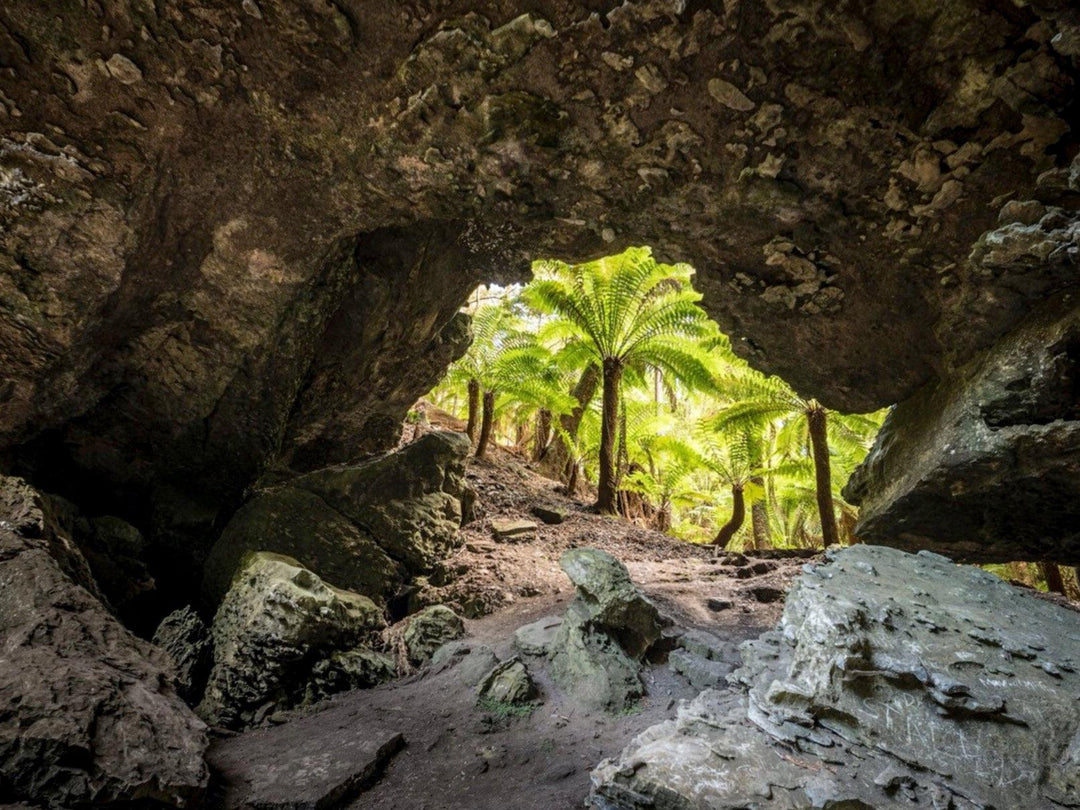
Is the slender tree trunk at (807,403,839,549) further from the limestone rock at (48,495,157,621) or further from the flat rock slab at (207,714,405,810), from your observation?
the limestone rock at (48,495,157,621)

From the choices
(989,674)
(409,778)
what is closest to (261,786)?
(409,778)

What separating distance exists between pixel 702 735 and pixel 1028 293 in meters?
2.42

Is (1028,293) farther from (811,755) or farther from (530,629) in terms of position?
(530,629)

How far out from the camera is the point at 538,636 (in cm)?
347

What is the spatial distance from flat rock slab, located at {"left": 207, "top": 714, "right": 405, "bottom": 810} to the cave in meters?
0.10

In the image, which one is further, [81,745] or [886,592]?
[886,592]

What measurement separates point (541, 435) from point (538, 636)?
6807 mm

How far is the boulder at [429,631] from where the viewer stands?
11.8 feet

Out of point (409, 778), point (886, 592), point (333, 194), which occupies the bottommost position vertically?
point (409, 778)

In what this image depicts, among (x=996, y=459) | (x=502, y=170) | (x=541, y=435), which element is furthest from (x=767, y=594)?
(x=541, y=435)

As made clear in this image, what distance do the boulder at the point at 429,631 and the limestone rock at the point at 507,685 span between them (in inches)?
29.2

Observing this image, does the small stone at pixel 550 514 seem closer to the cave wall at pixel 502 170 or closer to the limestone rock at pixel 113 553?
the cave wall at pixel 502 170

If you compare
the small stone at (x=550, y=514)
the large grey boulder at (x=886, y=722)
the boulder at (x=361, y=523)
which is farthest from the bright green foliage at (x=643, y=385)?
the large grey boulder at (x=886, y=722)

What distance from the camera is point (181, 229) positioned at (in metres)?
3.20
